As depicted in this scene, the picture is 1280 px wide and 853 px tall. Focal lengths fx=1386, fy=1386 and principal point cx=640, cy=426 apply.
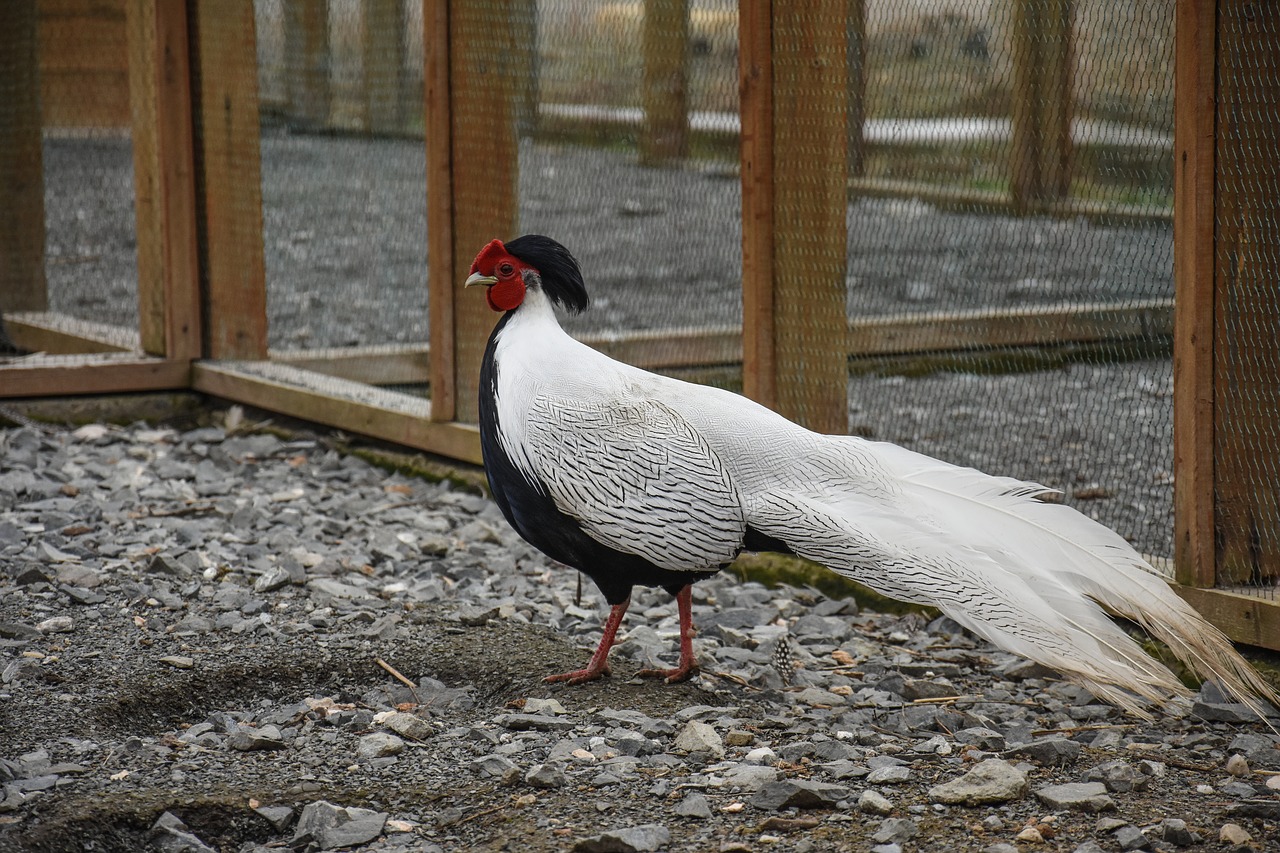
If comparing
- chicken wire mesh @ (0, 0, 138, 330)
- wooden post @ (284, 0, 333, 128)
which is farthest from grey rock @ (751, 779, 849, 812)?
chicken wire mesh @ (0, 0, 138, 330)

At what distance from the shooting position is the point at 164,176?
5.36 meters

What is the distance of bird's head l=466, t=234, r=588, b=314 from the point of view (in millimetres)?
2889

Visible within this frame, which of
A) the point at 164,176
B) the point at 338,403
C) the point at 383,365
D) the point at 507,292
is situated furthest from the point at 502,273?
the point at 164,176

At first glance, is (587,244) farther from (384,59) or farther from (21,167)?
(21,167)

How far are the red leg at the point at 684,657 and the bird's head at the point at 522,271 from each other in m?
0.69

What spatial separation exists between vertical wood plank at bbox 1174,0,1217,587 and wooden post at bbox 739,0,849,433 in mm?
888

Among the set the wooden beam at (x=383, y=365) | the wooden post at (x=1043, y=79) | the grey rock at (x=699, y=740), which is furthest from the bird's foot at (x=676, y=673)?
the wooden beam at (x=383, y=365)

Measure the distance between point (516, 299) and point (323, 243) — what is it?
8.69 feet

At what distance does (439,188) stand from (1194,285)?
2.35m

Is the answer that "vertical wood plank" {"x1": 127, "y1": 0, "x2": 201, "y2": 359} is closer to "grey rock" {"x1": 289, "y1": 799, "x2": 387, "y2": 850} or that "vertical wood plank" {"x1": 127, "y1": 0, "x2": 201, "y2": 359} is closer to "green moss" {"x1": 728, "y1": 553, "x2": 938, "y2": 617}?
"green moss" {"x1": 728, "y1": 553, "x2": 938, "y2": 617}

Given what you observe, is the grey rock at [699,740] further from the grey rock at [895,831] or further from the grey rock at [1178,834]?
A: the grey rock at [1178,834]

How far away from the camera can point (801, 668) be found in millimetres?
3072

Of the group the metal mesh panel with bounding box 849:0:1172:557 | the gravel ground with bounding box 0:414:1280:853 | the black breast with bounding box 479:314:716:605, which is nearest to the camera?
the gravel ground with bounding box 0:414:1280:853

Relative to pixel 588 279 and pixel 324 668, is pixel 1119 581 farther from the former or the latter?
pixel 588 279
